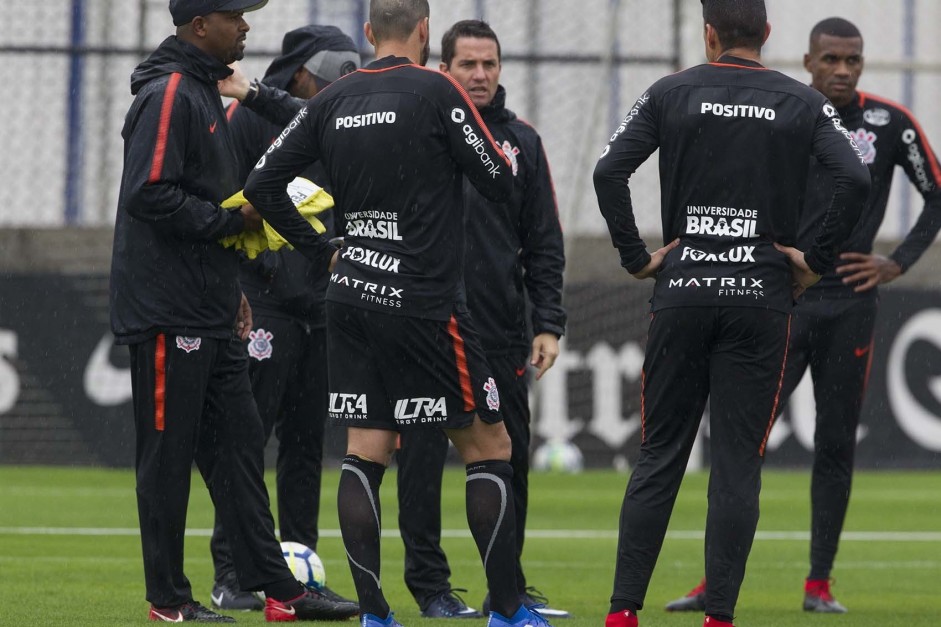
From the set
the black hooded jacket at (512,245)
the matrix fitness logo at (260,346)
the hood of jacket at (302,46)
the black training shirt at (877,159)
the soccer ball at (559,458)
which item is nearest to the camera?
the black hooded jacket at (512,245)

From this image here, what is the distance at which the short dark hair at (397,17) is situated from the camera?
506 centimetres

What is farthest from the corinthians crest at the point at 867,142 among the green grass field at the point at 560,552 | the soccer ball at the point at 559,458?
the soccer ball at the point at 559,458

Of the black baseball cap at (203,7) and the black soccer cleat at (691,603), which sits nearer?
the black baseball cap at (203,7)

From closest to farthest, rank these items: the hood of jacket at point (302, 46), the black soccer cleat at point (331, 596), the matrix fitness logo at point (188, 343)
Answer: the matrix fitness logo at point (188, 343) < the black soccer cleat at point (331, 596) < the hood of jacket at point (302, 46)

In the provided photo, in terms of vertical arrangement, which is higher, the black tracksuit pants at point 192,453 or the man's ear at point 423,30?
the man's ear at point 423,30

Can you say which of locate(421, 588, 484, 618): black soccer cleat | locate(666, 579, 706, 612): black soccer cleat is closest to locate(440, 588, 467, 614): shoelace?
locate(421, 588, 484, 618): black soccer cleat

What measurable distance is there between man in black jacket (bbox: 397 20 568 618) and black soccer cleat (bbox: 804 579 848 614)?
3.91ft

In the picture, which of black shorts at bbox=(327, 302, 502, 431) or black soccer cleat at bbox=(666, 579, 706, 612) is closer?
black shorts at bbox=(327, 302, 502, 431)

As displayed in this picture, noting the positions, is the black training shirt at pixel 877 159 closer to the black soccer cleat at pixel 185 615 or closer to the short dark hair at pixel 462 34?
the short dark hair at pixel 462 34

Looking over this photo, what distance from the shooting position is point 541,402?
14.0 m

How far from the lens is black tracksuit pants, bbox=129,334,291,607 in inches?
211

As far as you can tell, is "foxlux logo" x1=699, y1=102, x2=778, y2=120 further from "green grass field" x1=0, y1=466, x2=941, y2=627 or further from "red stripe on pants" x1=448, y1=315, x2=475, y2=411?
"green grass field" x1=0, y1=466, x2=941, y2=627

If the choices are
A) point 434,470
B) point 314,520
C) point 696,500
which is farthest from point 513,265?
point 696,500

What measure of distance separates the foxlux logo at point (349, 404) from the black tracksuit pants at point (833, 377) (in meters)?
2.43
